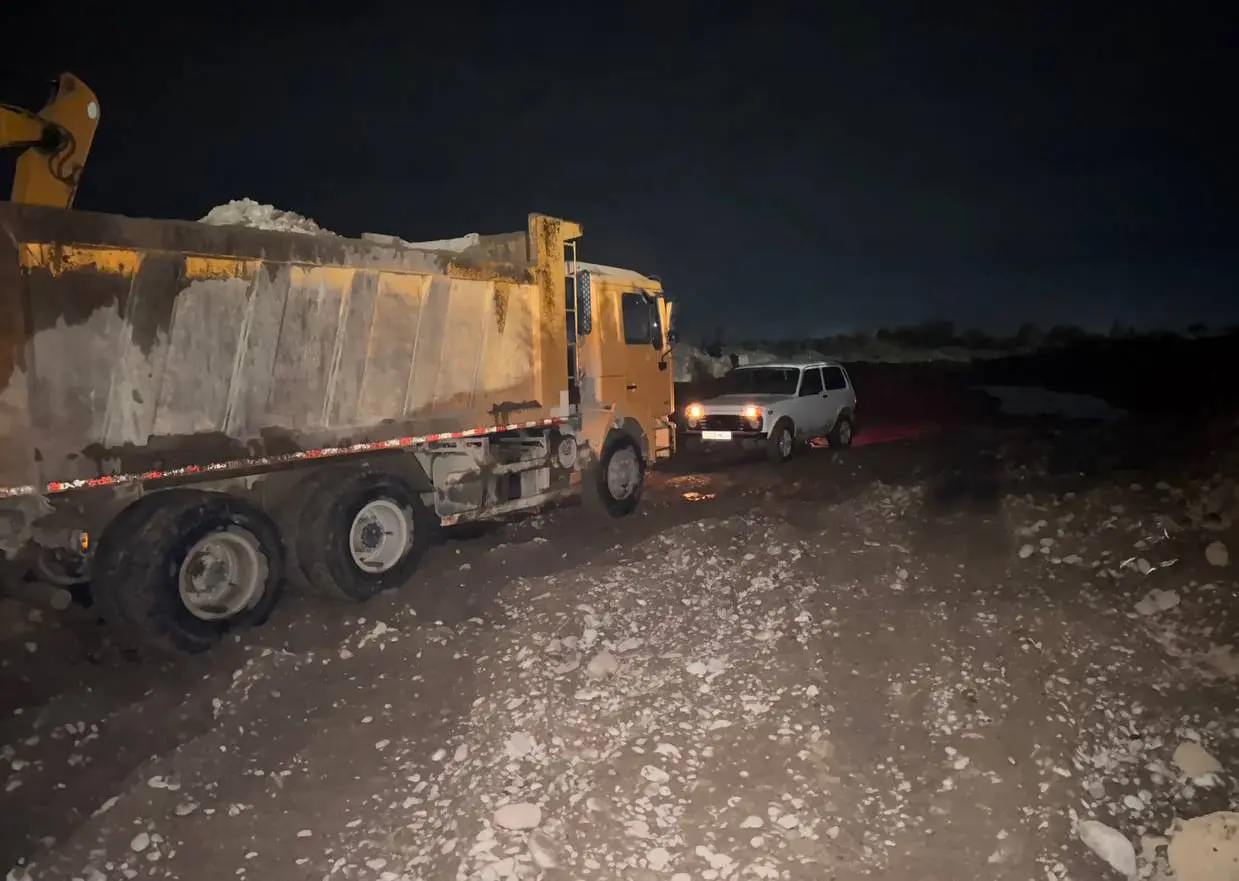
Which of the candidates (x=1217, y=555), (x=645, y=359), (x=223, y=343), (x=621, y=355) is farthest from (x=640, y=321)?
(x=1217, y=555)

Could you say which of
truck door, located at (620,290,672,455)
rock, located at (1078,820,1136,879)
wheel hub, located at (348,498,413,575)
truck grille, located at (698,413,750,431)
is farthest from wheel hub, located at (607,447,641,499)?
rock, located at (1078,820,1136,879)

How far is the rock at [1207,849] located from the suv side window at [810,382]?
40.2ft

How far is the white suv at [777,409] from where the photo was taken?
14914mm

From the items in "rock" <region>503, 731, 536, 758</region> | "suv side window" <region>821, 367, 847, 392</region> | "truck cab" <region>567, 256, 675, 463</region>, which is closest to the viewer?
"rock" <region>503, 731, 536, 758</region>

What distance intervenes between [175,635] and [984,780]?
16.6 ft

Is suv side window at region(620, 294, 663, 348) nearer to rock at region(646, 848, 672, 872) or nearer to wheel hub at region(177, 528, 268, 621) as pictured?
wheel hub at region(177, 528, 268, 621)

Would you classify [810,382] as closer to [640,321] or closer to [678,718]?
[640,321]

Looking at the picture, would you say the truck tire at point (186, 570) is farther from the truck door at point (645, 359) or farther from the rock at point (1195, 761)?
the rock at point (1195, 761)

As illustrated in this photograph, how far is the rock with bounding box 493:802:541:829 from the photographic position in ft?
13.2

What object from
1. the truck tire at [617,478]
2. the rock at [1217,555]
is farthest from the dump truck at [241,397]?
the rock at [1217,555]

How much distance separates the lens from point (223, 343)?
6.14 m

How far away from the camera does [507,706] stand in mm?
5125

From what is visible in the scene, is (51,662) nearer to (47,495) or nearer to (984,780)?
(47,495)

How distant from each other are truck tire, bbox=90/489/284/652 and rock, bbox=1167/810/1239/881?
5.80 metres
